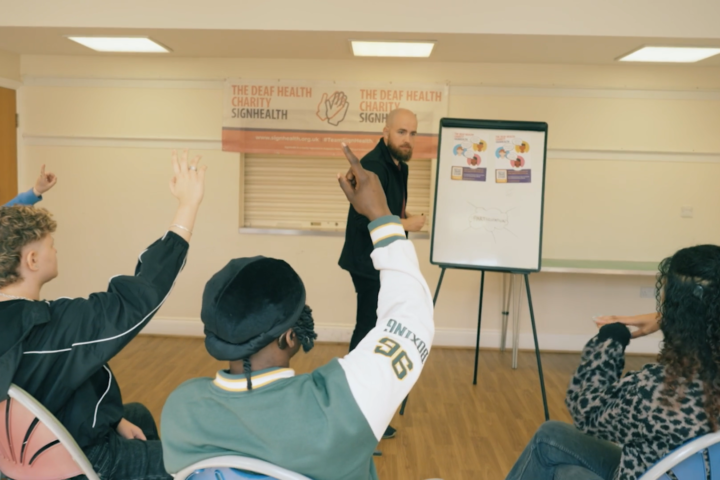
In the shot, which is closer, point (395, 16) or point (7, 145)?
point (395, 16)

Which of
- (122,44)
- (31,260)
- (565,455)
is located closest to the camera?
(31,260)

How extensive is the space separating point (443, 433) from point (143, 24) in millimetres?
3055

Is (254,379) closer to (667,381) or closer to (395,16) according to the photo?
(667,381)

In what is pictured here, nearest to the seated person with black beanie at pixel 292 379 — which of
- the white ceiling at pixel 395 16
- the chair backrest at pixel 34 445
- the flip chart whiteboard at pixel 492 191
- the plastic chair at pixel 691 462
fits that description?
the chair backrest at pixel 34 445

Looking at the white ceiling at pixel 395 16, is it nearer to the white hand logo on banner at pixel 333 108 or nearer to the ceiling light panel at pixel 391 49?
the ceiling light panel at pixel 391 49

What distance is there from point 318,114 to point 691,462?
397 cm

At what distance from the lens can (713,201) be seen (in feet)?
16.0

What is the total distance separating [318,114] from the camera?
16.0ft

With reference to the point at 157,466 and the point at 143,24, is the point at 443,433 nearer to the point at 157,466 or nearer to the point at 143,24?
the point at 157,466

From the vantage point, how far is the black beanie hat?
104 cm

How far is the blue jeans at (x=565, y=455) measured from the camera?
5.76 feet

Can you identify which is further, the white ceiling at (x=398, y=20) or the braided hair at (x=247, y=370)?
the white ceiling at (x=398, y=20)

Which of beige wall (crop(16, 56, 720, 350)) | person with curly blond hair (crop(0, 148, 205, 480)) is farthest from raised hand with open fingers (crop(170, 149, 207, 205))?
beige wall (crop(16, 56, 720, 350))

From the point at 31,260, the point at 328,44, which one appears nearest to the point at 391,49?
the point at 328,44
